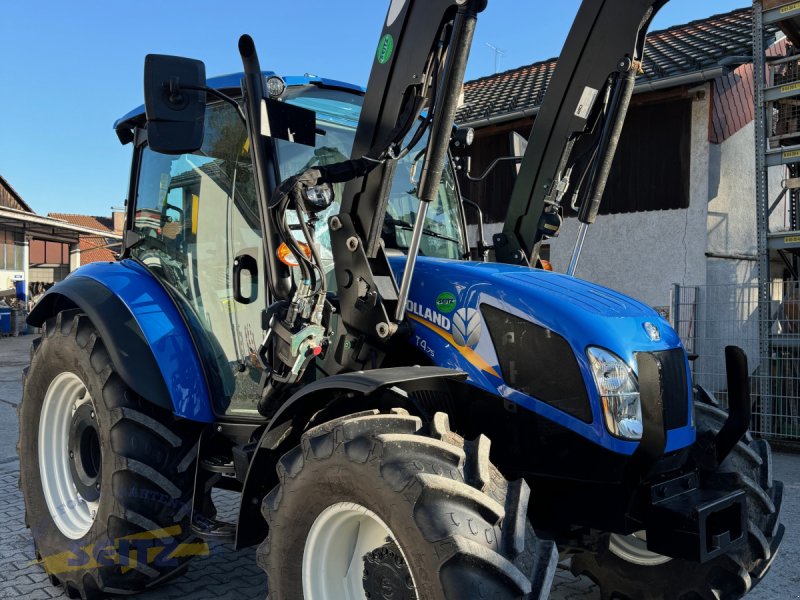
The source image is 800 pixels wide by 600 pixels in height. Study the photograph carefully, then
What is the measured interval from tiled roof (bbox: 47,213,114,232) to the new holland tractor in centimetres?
4068

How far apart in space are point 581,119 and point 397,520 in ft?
7.16

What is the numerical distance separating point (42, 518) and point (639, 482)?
2.96 m

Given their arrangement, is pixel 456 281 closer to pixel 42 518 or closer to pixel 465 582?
pixel 465 582

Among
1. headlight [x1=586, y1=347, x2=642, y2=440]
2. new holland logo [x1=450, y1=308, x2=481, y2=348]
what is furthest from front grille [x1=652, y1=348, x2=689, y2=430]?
new holland logo [x1=450, y1=308, x2=481, y2=348]

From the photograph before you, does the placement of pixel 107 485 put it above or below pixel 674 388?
below

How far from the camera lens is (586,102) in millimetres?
3410

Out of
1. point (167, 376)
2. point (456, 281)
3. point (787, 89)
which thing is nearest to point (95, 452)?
point (167, 376)

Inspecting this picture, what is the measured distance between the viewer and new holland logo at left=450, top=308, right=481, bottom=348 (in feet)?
8.31

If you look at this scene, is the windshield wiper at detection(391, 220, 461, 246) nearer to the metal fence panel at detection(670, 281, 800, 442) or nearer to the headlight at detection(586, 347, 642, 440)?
the headlight at detection(586, 347, 642, 440)

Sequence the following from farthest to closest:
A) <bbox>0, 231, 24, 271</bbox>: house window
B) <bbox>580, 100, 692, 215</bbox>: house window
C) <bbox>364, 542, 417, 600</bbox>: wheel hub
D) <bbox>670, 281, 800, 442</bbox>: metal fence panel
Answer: <bbox>0, 231, 24, 271</bbox>: house window
<bbox>580, 100, 692, 215</bbox>: house window
<bbox>670, 281, 800, 442</bbox>: metal fence panel
<bbox>364, 542, 417, 600</bbox>: wheel hub

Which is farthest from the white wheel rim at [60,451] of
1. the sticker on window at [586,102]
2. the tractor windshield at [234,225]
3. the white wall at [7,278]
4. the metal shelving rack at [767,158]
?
the white wall at [7,278]

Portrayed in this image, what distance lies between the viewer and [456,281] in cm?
265

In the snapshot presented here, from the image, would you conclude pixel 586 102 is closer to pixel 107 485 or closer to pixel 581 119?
pixel 581 119

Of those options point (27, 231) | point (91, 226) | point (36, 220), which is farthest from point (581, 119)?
point (91, 226)
